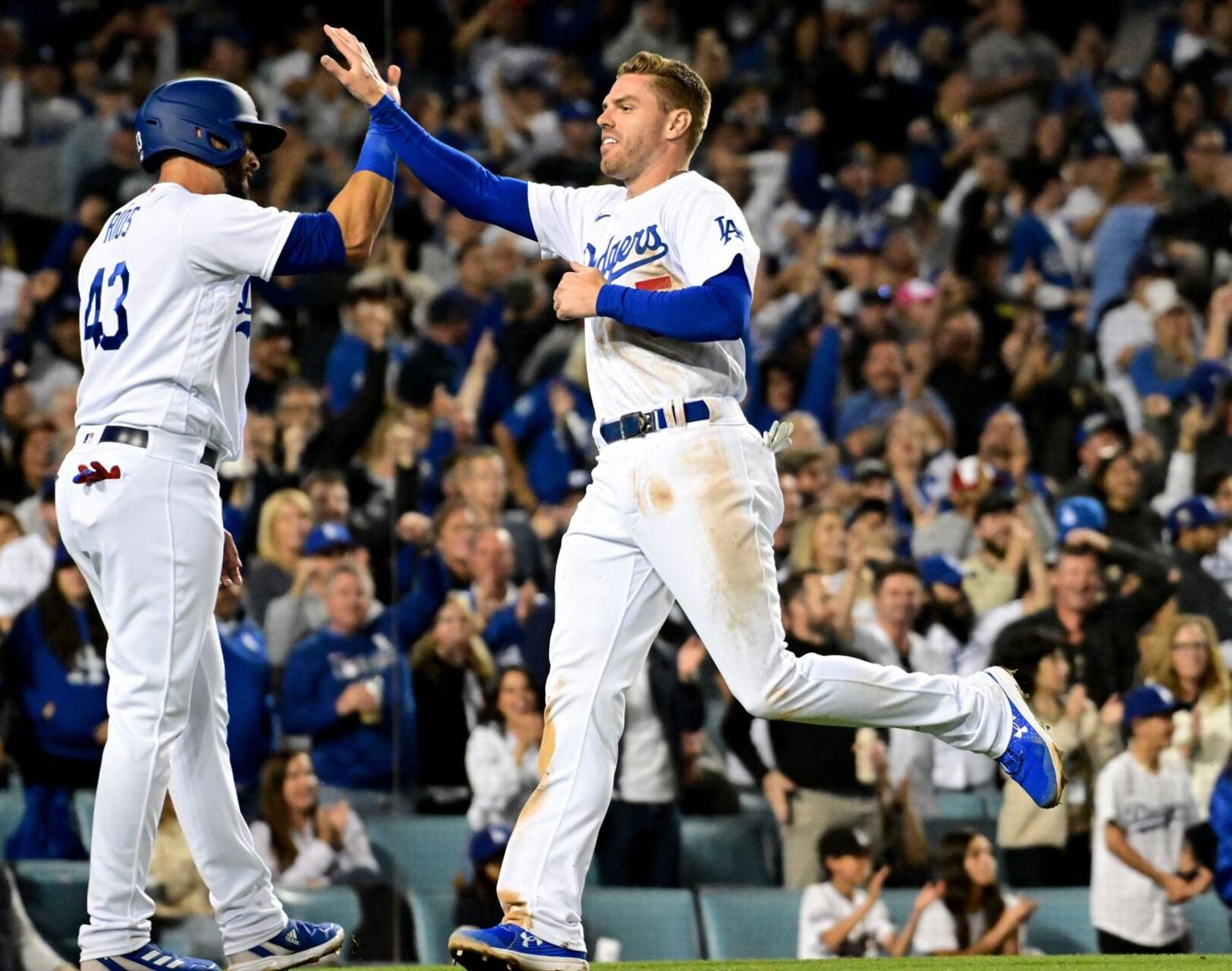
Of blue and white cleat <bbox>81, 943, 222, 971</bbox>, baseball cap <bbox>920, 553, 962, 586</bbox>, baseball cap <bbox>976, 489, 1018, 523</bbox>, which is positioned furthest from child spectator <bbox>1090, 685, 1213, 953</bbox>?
blue and white cleat <bbox>81, 943, 222, 971</bbox>

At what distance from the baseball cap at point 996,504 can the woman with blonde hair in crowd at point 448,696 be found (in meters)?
2.08

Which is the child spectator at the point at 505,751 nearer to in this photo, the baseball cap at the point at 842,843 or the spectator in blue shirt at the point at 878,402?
the baseball cap at the point at 842,843

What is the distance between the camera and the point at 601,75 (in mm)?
9984

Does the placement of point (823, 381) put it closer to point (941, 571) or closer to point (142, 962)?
point (941, 571)

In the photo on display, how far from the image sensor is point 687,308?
366cm

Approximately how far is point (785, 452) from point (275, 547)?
209cm

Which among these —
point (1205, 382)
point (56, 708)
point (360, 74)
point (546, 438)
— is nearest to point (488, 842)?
point (56, 708)

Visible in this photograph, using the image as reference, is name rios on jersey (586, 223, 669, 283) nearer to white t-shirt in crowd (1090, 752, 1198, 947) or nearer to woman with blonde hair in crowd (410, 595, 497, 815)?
woman with blonde hair in crowd (410, 595, 497, 815)

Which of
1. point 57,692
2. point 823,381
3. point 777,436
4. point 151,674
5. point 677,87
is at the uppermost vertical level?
point 677,87

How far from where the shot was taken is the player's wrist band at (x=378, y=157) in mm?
3998

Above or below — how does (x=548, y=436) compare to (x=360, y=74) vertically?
below

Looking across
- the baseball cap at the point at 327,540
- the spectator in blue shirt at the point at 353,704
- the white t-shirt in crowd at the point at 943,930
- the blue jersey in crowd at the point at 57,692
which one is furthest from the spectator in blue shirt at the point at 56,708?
the white t-shirt in crowd at the point at 943,930

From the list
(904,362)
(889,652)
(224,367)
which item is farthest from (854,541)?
(224,367)

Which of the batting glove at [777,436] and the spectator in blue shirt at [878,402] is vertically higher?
the spectator in blue shirt at [878,402]
